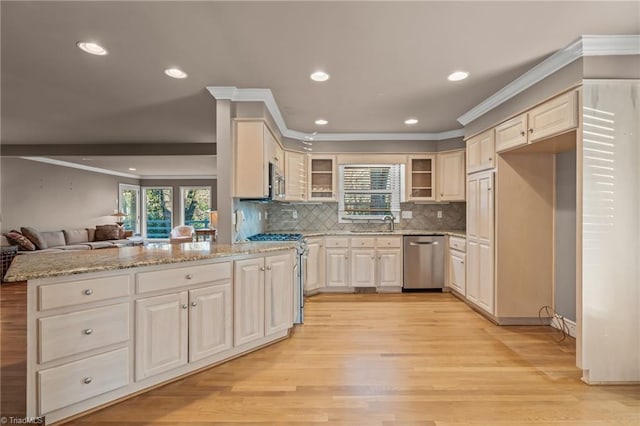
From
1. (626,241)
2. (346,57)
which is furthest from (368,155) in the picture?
(626,241)

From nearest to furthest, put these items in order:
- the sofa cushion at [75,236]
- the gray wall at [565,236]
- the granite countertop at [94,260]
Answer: the granite countertop at [94,260], the gray wall at [565,236], the sofa cushion at [75,236]

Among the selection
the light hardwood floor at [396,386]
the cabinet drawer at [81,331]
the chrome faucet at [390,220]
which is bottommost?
the light hardwood floor at [396,386]

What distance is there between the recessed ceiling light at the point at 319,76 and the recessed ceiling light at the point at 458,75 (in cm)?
111

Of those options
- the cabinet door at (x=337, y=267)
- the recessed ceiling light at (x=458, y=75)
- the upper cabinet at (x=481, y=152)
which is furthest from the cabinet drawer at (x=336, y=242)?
the recessed ceiling light at (x=458, y=75)

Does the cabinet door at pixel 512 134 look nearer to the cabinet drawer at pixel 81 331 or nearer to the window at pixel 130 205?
the cabinet drawer at pixel 81 331

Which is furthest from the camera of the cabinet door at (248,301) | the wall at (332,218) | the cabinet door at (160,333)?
the wall at (332,218)

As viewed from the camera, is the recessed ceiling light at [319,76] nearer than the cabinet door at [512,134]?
Yes

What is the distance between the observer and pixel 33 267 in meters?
1.81

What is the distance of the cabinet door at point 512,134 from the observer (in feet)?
9.61

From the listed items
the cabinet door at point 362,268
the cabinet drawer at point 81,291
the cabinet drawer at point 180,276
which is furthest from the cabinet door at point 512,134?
the cabinet drawer at point 81,291

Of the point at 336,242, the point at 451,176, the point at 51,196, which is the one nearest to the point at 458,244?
the point at 451,176

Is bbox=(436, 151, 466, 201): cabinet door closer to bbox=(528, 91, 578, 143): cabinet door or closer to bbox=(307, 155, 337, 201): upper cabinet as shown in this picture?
bbox=(307, 155, 337, 201): upper cabinet

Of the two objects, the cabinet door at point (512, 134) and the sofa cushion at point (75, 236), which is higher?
the cabinet door at point (512, 134)

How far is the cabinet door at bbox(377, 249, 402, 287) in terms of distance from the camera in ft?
15.5
